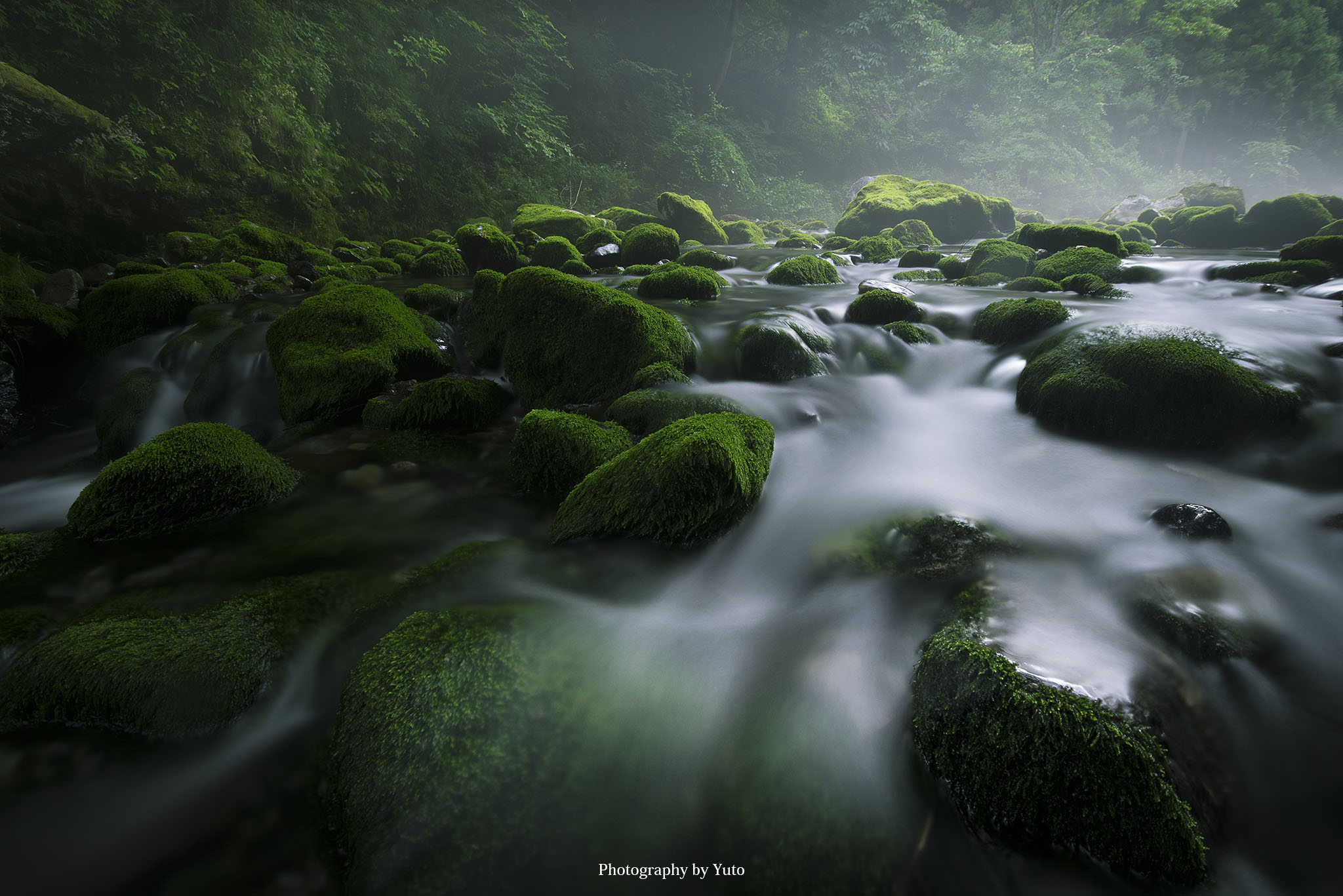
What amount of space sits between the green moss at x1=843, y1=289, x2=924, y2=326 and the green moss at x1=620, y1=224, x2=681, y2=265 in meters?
5.41

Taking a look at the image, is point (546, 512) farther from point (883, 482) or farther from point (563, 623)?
point (883, 482)

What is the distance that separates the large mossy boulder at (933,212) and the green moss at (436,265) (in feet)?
46.0

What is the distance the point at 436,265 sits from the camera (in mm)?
10219

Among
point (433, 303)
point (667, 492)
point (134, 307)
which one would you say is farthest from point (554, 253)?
point (667, 492)

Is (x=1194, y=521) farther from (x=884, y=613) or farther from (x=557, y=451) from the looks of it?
(x=557, y=451)

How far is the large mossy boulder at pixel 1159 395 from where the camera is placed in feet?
11.6

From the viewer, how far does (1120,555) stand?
2.61m

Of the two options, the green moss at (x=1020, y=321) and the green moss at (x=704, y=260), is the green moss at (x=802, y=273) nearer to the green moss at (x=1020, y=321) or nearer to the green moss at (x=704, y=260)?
the green moss at (x=704, y=260)

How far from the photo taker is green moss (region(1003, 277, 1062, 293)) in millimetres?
8094

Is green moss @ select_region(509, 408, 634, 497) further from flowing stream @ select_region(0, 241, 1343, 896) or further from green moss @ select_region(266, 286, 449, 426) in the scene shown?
green moss @ select_region(266, 286, 449, 426)

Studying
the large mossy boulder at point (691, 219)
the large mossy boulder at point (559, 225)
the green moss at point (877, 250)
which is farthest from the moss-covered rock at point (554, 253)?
the green moss at point (877, 250)

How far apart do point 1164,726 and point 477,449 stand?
3993mm

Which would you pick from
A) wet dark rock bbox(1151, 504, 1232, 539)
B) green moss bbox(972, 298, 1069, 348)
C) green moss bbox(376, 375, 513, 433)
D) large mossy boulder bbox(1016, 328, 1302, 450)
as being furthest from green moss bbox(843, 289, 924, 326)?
green moss bbox(376, 375, 513, 433)

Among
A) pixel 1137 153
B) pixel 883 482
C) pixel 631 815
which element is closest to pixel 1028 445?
pixel 883 482
